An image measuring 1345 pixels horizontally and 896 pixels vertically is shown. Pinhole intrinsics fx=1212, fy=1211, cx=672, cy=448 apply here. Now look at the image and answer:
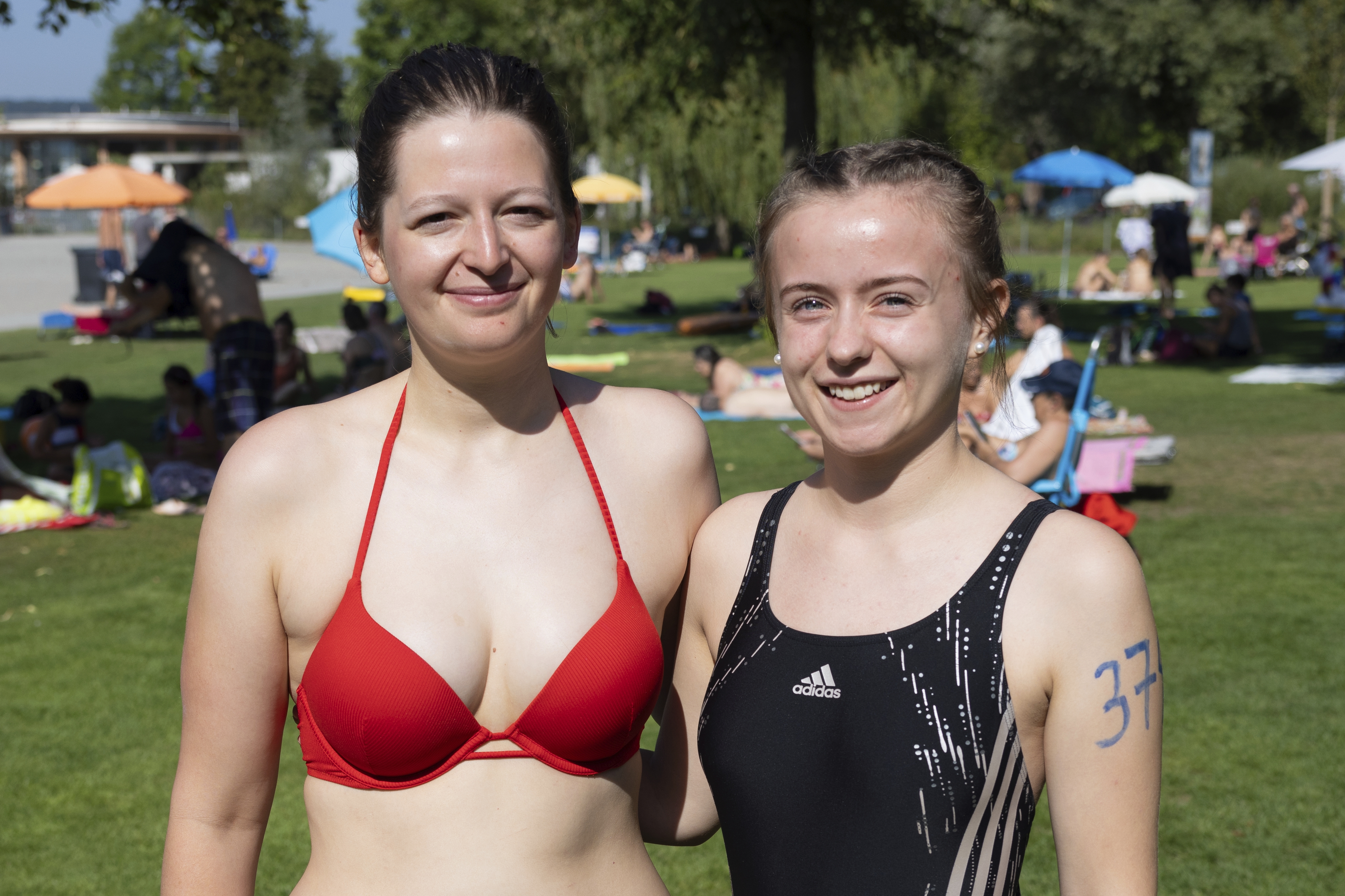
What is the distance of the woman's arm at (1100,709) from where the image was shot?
1.70 m

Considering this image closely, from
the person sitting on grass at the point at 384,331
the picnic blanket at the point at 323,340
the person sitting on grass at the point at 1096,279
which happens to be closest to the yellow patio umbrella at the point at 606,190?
the person sitting on grass at the point at 1096,279

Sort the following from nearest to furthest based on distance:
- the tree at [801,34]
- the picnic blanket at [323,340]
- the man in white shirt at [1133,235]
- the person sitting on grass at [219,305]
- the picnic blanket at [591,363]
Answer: the person sitting on grass at [219,305] → the picnic blanket at [591,363] → the tree at [801,34] → the picnic blanket at [323,340] → the man in white shirt at [1133,235]

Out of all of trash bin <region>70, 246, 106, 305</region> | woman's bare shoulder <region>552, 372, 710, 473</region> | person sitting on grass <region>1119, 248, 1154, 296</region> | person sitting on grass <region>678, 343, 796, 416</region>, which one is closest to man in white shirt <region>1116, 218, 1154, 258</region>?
person sitting on grass <region>1119, 248, 1154, 296</region>

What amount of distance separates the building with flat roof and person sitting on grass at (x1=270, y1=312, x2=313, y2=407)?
53.2 m

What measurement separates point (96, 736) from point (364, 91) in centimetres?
4785

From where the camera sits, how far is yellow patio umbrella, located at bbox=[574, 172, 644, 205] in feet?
97.8

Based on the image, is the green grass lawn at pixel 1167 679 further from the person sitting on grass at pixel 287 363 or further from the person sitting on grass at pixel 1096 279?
the person sitting on grass at pixel 1096 279

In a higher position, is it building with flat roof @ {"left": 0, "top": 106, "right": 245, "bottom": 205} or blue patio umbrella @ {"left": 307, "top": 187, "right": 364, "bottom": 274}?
building with flat roof @ {"left": 0, "top": 106, "right": 245, "bottom": 205}

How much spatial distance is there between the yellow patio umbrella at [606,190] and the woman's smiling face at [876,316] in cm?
2777

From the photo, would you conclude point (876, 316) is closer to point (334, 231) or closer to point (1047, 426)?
point (1047, 426)

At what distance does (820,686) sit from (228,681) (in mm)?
976

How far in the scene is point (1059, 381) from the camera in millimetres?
8078

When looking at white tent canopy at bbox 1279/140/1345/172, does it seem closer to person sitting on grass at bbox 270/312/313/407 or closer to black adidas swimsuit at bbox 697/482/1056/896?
person sitting on grass at bbox 270/312/313/407

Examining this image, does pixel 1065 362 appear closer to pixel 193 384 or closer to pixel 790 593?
pixel 790 593
